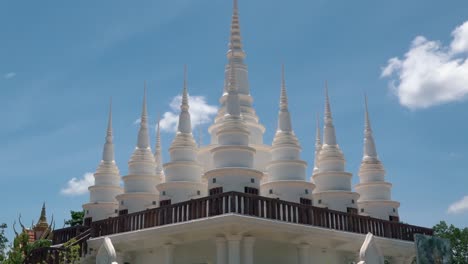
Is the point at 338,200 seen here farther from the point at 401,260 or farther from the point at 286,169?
the point at 401,260

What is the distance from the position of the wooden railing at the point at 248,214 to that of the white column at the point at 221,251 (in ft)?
4.19

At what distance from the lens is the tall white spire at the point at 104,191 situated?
38688mm

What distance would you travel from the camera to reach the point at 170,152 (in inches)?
1398

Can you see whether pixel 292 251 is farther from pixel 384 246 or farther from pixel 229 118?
pixel 229 118

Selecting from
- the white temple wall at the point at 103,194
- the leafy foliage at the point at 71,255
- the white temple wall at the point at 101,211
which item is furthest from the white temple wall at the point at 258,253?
the white temple wall at the point at 103,194

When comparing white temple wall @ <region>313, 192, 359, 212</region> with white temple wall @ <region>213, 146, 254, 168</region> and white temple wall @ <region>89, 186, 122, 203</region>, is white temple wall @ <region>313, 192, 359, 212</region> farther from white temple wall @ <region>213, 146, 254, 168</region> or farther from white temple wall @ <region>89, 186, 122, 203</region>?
white temple wall @ <region>89, 186, 122, 203</region>

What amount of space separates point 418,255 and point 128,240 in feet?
46.2

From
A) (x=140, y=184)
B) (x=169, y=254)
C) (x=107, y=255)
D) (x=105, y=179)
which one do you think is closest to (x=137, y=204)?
(x=140, y=184)

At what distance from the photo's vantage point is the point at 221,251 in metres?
27.4

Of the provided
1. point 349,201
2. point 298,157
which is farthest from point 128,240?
point 349,201

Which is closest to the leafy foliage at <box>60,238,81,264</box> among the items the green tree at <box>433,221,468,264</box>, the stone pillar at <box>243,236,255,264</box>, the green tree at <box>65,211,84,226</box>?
the stone pillar at <box>243,236,255,264</box>

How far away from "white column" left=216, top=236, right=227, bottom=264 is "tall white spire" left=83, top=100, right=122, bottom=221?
13.0 m

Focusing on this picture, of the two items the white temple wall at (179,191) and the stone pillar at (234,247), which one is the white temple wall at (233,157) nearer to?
the white temple wall at (179,191)

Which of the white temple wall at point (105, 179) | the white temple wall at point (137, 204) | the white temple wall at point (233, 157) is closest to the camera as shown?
the white temple wall at point (233, 157)
